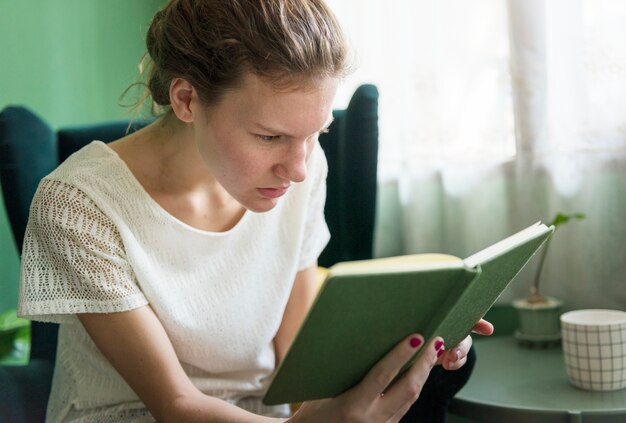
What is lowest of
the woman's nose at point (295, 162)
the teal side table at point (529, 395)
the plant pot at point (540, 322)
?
the teal side table at point (529, 395)

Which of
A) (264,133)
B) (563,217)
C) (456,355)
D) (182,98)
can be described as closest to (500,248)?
(456,355)

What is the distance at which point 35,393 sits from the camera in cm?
163

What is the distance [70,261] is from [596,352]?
965 millimetres

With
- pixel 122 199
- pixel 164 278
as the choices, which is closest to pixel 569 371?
pixel 164 278

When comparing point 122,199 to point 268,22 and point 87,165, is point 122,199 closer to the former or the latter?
point 87,165

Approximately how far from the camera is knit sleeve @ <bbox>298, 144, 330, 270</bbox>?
1619mm

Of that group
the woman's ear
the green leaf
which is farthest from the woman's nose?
the green leaf

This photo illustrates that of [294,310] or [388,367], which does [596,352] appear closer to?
[294,310]

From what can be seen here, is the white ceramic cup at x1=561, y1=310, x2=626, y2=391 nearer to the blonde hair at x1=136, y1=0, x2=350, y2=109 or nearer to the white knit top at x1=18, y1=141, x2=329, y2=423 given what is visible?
the white knit top at x1=18, y1=141, x2=329, y2=423

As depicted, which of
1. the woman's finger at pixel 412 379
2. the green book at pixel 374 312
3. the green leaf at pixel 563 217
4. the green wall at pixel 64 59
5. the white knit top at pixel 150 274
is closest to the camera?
the green book at pixel 374 312

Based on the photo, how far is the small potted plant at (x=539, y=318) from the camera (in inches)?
76.9

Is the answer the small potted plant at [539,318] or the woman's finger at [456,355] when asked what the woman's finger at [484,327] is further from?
the small potted plant at [539,318]

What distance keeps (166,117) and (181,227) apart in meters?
0.18

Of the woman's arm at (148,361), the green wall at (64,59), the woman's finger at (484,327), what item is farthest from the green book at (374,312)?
the green wall at (64,59)
